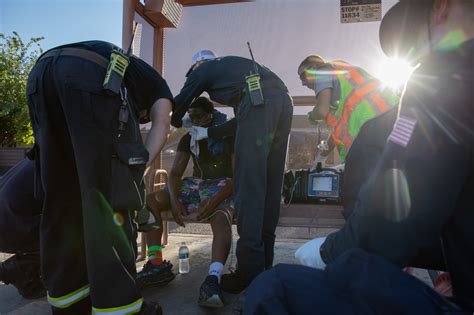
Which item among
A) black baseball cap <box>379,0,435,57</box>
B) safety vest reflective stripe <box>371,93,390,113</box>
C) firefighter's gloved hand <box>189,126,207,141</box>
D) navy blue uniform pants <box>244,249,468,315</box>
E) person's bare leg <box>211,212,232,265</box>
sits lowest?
person's bare leg <box>211,212,232,265</box>

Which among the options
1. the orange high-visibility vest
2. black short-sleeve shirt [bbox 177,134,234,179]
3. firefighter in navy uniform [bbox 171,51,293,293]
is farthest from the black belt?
the orange high-visibility vest

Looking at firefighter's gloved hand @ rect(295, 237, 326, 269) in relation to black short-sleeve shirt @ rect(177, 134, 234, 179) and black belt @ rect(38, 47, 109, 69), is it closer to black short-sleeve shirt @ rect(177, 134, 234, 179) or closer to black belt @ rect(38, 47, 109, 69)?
black belt @ rect(38, 47, 109, 69)

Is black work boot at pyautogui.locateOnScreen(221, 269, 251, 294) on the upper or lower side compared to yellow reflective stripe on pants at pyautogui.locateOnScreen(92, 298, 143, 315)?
Result: lower

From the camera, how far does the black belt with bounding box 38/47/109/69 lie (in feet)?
5.52

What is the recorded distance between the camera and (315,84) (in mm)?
2955

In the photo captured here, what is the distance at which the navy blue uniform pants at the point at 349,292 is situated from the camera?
60cm

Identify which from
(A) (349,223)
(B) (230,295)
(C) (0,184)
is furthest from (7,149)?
(A) (349,223)

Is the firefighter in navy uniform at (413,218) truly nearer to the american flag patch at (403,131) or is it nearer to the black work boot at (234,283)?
the american flag patch at (403,131)

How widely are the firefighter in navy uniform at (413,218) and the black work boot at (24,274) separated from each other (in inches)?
85.4

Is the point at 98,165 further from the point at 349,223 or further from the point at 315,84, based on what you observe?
the point at 315,84

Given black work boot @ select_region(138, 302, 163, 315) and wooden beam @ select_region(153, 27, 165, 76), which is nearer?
black work boot @ select_region(138, 302, 163, 315)

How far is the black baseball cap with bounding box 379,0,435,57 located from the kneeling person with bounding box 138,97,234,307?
1696mm

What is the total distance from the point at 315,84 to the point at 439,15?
2.16 m

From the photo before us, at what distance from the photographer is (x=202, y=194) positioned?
2906 millimetres
